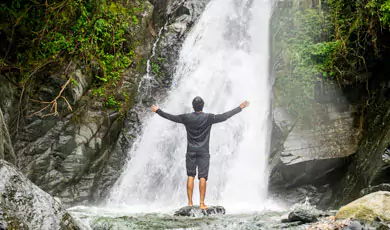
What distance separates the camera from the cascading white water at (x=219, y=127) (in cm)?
836

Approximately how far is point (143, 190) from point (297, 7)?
6.37 m

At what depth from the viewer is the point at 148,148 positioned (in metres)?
9.47

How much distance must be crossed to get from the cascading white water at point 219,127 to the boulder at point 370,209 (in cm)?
294

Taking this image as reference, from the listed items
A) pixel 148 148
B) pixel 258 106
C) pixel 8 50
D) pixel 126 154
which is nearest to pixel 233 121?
pixel 258 106

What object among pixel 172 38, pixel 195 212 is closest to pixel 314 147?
pixel 195 212

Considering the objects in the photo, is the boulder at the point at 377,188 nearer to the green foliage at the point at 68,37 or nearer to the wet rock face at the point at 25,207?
the wet rock face at the point at 25,207

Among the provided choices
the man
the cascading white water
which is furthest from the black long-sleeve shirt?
the cascading white water

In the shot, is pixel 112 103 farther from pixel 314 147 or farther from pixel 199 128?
pixel 314 147

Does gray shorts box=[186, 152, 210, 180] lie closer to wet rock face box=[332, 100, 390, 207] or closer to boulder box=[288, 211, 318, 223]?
boulder box=[288, 211, 318, 223]

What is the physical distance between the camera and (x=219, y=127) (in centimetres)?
948

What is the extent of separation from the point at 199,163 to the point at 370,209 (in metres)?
2.78

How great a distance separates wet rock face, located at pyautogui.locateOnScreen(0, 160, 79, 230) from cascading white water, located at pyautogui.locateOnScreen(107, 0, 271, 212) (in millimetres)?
4285

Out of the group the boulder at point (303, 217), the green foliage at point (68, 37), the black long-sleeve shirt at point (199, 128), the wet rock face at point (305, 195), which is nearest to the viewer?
the boulder at point (303, 217)

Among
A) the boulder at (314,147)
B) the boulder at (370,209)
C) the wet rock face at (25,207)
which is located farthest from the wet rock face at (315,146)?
the wet rock face at (25,207)
